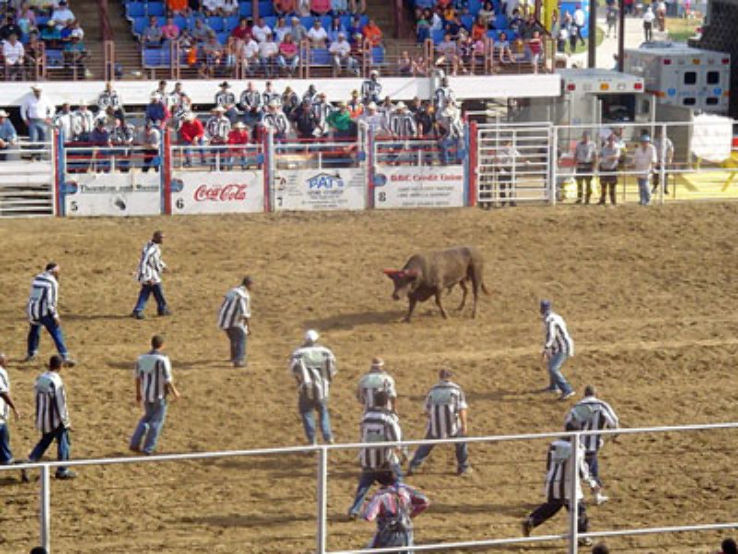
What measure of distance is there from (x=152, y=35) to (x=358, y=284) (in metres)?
11.3

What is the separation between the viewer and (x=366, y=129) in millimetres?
28266

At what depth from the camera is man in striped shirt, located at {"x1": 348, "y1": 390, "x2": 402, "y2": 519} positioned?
15211 mm

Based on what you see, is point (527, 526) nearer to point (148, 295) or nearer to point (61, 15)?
point (148, 295)

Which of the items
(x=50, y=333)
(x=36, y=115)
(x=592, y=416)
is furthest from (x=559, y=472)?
(x=36, y=115)

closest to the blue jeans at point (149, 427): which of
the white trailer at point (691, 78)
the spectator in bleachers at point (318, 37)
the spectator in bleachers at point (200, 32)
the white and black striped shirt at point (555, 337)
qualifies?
the white and black striped shirt at point (555, 337)

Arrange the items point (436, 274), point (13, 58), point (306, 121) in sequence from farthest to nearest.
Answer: point (13, 58)
point (306, 121)
point (436, 274)

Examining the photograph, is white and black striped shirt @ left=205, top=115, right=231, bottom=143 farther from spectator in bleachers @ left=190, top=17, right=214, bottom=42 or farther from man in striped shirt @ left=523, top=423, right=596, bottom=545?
man in striped shirt @ left=523, top=423, right=596, bottom=545

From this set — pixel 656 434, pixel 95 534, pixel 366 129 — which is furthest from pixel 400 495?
pixel 366 129

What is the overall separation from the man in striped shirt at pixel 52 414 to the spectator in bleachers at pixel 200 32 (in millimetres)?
17824

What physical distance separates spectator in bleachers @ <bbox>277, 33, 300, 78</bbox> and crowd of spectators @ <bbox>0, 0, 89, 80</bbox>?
385 cm

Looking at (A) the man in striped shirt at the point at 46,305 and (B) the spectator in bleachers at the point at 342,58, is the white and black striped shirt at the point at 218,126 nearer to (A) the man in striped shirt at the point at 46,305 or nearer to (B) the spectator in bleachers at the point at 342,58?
(B) the spectator in bleachers at the point at 342,58

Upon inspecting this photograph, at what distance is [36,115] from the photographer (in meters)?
29.5

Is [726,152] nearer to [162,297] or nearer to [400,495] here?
[162,297]

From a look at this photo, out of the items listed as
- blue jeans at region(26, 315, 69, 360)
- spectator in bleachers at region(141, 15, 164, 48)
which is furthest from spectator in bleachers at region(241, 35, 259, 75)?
blue jeans at region(26, 315, 69, 360)
